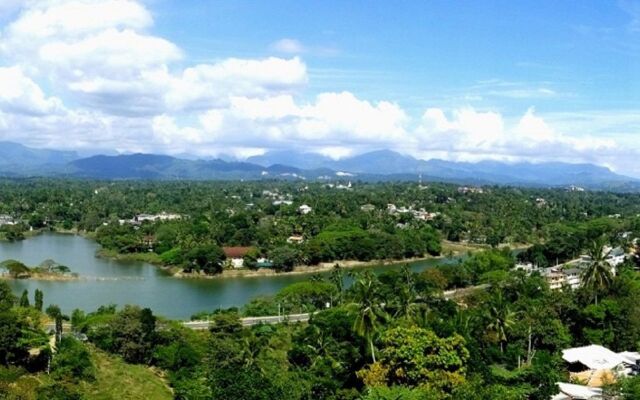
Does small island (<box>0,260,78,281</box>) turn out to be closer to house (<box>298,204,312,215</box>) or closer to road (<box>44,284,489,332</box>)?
road (<box>44,284,489,332</box>)

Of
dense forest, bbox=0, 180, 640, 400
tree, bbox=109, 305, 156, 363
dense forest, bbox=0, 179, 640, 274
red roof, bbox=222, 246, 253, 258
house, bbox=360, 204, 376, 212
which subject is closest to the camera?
dense forest, bbox=0, 180, 640, 400

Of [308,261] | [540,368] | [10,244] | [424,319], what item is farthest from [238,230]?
[540,368]

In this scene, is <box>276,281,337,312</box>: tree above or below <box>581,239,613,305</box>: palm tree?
below

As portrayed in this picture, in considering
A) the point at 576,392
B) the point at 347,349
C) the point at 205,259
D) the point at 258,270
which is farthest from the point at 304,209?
the point at 576,392

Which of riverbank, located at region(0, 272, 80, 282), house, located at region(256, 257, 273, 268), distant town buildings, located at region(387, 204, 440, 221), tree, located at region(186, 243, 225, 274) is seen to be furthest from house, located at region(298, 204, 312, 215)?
riverbank, located at region(0, 272, 80, 282)

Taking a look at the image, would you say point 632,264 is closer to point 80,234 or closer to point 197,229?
point 197,229

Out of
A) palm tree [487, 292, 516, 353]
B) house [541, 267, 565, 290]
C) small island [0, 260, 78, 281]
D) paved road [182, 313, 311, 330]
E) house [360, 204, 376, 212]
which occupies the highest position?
palm tree [487, 292, 516, 353]
